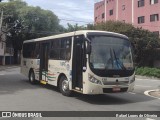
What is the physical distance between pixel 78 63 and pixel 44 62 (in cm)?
490

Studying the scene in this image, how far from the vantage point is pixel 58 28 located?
75875 millimetres

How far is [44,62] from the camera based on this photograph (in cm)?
1997

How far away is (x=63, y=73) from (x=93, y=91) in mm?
3143

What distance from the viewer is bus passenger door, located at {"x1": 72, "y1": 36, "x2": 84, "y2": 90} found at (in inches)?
598

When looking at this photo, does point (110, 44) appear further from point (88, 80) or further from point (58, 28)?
point (58, 28)

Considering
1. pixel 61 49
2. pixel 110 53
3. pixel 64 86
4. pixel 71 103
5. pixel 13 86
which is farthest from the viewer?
pixel 13 86

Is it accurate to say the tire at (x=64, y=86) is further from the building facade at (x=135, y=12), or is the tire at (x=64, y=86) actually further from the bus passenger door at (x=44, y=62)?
the building facade at (x=135, y=12)

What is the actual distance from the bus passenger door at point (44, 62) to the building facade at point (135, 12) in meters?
39.2

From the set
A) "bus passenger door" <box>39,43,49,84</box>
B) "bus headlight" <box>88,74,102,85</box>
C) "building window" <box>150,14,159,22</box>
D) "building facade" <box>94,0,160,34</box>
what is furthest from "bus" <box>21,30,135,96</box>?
"building facade" <box>94,0,160,34</box>

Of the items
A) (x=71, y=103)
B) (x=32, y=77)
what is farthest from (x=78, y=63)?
(x=32, y=77)

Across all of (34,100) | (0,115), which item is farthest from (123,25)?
(0,115)

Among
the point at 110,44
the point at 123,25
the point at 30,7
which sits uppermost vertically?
the point at 30,7

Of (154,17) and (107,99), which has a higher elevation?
(154,17)

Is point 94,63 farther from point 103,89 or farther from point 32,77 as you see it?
point 32,77
